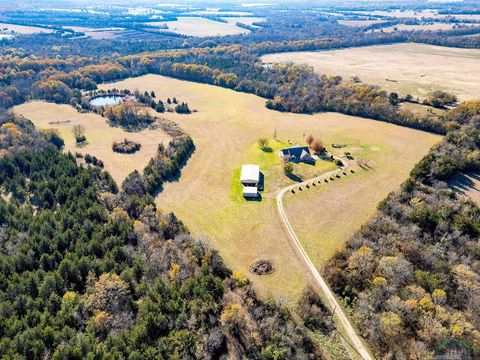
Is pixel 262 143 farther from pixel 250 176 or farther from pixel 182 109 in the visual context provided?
pixel 182 109

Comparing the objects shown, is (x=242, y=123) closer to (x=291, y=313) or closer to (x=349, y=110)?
(x=349, y=110)

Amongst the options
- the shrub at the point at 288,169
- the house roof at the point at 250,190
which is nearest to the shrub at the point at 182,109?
the shrub at the point at 288,169

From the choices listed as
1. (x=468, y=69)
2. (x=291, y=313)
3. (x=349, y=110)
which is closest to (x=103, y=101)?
(x=349, y=110)

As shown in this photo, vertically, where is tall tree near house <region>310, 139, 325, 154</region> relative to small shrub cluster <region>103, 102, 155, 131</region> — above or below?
above

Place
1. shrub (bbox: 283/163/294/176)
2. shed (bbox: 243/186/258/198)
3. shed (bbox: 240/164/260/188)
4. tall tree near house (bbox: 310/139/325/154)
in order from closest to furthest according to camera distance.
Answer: shed (bbox: 243/186/258/198) < shed (bbox: 240/164/260/188) < shrub (bbox: 283/163/294/176) < tall tree near house (bbox: 310/139/325/154)

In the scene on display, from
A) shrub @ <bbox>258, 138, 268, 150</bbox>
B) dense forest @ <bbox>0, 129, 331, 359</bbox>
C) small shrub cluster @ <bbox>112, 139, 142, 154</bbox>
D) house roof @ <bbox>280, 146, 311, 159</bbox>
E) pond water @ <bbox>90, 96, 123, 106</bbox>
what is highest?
dense forest @ <bbox>0, 129, 331, 359</bbox>

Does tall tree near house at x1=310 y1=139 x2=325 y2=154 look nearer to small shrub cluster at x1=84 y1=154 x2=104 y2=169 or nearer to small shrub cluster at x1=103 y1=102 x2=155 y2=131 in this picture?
small shrub cluster at x1=103 y1=102 x2=155 y2=131

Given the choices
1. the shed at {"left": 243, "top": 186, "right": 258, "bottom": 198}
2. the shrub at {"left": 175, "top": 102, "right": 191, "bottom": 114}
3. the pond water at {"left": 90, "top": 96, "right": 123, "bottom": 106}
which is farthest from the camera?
the pond water at {"left": 90, "top": 96, "right": 123, "bottom": 106}

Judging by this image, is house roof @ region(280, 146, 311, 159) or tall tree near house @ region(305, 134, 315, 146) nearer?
house roof @ region(280, 146, 311, 159)

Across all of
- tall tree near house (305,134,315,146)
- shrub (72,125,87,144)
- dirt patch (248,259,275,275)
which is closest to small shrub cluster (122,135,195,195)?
shrub (72,125,87,144)
